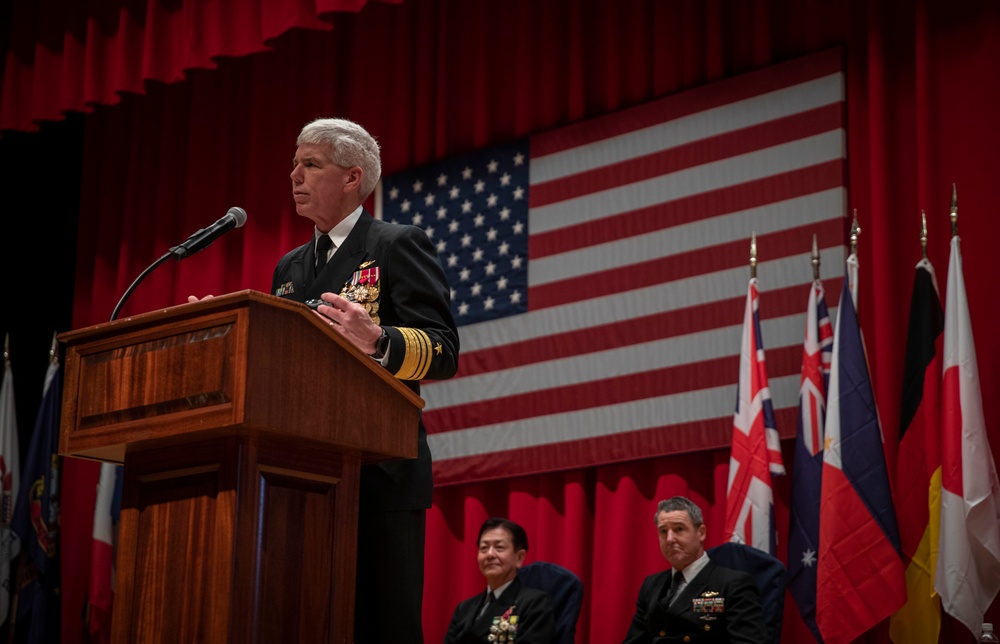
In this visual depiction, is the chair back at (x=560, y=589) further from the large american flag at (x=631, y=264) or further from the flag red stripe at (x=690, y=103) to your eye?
the flag red stripe at (x=690, y=103)

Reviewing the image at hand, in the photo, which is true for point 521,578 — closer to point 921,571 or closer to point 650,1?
point 921,571

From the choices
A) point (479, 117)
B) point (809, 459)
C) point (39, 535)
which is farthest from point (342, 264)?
point (39, 535)

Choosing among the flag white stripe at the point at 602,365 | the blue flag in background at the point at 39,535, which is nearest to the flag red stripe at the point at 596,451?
the flag white stripe at the point at 602,365

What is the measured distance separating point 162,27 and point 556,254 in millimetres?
2263

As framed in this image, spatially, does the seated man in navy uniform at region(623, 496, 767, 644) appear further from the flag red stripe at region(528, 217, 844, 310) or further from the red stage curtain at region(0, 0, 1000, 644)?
the flag red stripe at region(528, 217, 844, 310)

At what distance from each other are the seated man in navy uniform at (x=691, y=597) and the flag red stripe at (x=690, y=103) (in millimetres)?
1844

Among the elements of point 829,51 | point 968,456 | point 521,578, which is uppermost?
point 829,51

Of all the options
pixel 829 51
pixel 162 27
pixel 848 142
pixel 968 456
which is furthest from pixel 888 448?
pixel 162 27

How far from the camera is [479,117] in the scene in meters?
6.58

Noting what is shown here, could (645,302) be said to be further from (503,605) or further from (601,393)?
(503,605)

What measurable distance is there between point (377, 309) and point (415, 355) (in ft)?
0.60

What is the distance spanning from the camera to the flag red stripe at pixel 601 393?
5.45m

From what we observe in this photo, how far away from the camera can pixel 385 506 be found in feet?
7.55

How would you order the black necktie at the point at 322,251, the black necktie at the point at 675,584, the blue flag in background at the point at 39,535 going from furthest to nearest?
the blue flag in background at the point at 39,535 < the black necktie at the point at 675,584 < the black necktie at the point at 322,251
